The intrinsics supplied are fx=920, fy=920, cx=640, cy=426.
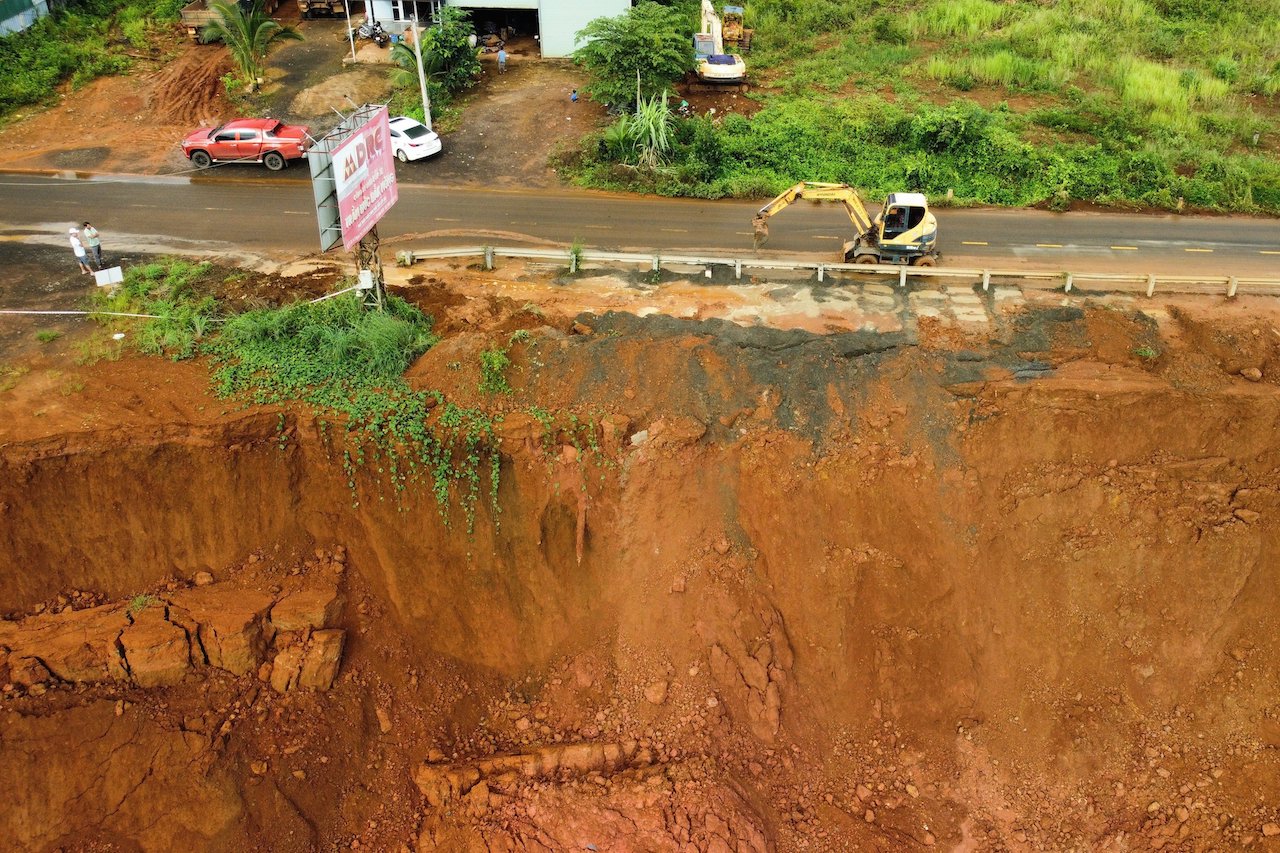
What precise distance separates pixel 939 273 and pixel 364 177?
12.4 metres

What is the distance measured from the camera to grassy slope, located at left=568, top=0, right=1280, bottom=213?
25969 mm

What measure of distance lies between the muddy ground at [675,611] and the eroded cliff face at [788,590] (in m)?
0.05

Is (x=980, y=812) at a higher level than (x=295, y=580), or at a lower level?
lower

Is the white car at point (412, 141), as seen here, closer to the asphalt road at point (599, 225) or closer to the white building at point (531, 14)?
the asphalt road at point (599, 225)

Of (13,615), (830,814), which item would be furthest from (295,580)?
(830,814)

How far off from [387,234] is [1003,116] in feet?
64.0

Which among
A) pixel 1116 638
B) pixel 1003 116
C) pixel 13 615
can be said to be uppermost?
pixel 1003 116

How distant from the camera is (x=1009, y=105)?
99.4 feet

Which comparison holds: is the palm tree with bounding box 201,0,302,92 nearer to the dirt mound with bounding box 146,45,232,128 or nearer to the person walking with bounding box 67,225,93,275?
the dirt mound with bounding box 146,45,232,128

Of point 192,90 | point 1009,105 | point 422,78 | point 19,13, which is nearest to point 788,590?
point 422,78

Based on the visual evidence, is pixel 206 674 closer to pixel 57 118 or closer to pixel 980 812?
pixel 980 812

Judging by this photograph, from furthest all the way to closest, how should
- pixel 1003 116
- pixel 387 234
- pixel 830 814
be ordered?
1. pixel 1003 116
2. pixel 387 234
3. pixel 830 814

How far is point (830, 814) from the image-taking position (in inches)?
588

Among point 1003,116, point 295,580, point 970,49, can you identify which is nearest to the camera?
point 295,580
